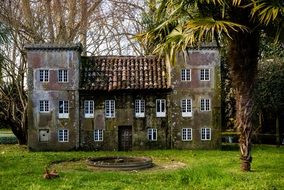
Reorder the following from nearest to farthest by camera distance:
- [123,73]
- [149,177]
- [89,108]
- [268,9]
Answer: [268,9]
[149,177]
[89,108]
[123,73]

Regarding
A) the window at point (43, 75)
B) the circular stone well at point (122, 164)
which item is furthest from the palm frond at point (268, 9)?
the window at point (43, 75)

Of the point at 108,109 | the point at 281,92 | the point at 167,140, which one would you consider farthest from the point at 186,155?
the point at 281,92

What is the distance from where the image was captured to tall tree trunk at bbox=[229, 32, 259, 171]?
20.2 meters

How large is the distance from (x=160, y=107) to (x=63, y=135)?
24.5 ft

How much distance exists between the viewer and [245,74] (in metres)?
20.3

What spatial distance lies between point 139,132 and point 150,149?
149cm

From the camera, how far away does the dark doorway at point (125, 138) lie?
35.4 m

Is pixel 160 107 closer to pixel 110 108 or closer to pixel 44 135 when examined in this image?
pixel 110 108

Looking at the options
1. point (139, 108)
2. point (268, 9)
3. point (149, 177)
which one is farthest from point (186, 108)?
point (268, 9)

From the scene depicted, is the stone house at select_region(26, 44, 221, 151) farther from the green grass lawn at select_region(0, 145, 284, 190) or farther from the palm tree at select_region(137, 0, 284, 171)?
the palm tree at select_region(137, 0, 284, 171)

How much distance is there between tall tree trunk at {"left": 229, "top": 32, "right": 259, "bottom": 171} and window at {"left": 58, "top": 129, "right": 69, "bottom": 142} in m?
17.6

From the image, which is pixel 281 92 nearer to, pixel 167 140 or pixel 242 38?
pixel 167 140

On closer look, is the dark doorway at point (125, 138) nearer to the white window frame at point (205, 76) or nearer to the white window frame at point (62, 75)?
the white window frame at point (62, 75)

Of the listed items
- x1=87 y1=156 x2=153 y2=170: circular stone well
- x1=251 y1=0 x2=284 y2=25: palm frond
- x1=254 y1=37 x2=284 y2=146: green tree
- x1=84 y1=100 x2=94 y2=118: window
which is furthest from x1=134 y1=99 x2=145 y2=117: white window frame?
x1=251 y1=0 x2=284 y2=25: palm frond
